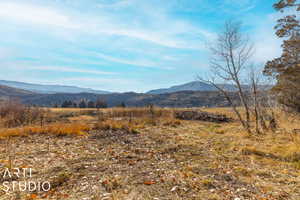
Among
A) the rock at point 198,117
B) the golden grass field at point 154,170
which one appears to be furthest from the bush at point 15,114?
the rock at point 198,117

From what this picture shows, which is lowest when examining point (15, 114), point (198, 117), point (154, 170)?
point (198, 117)

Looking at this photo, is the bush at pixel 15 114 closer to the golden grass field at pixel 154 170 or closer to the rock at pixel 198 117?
the golden grass field at pixel 154 170

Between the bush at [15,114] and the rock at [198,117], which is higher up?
the bush at [15,114]

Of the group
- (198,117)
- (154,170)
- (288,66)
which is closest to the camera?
(154,170)

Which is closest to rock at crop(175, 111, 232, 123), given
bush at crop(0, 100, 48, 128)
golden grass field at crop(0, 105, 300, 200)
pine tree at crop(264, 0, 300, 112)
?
pine tree at crop(264, 0, 300, 112)

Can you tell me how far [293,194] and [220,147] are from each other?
4.04 m

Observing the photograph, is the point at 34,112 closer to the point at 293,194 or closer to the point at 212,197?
the point at 212,197

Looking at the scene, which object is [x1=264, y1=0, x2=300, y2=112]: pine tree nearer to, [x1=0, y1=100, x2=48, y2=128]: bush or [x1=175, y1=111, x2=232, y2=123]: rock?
[x1=175, y1=111, x2=232, y2=123]: rock

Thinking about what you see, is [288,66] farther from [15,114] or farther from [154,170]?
[15,114]

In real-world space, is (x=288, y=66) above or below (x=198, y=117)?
above

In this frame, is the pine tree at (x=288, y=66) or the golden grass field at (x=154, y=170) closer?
the golden grass field at (x=154, y=170)

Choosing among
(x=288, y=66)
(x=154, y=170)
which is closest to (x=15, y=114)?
(x=154, y=170)

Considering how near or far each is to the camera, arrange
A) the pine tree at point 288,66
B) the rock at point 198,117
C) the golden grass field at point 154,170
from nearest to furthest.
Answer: the golden grass field at point 154,170
the pine tree at point 288,66
the rock at point 198,117

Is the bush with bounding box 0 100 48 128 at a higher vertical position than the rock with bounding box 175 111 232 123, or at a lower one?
higher
